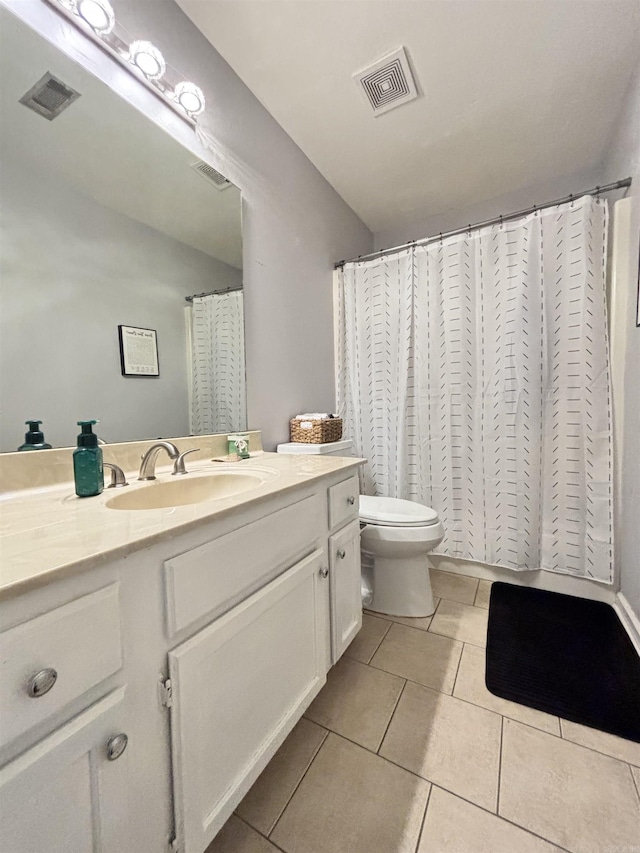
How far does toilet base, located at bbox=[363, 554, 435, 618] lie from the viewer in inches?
60.0

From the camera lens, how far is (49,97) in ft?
2.83

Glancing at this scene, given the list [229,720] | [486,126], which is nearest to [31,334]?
[229,720]

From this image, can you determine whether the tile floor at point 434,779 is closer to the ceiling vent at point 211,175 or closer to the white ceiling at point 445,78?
the ceiling vent at point 211,175

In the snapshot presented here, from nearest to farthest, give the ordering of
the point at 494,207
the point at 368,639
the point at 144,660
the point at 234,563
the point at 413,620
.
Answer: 1. the point at 144,660
2. the point at 234,563
3. the point at 368,639
4. the point at 413,620
5. the point at 494,207

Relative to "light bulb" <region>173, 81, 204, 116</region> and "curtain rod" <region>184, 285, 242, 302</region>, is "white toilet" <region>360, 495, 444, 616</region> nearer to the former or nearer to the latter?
"curtain rod" <region>184, 285, 242, 302</region>

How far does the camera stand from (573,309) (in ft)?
5.05

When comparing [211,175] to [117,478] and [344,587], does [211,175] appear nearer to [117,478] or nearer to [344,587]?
[117,478]

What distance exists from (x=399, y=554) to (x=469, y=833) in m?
0.80

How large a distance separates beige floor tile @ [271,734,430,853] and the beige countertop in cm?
77

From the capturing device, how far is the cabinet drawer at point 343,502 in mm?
1063

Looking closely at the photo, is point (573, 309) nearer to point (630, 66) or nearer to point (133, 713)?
point (630, 66)

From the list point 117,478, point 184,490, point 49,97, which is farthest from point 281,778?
point 49,97

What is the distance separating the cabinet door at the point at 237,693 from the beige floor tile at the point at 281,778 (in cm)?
15

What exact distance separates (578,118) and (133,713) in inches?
105
